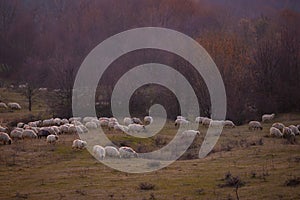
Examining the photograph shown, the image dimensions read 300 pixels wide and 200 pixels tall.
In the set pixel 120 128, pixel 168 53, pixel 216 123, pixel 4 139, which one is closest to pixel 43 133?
pixel 4 139

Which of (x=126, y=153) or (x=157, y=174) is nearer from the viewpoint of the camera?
(x=157, y=174)

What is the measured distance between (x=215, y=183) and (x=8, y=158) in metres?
8.39

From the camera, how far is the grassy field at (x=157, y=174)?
12539mm

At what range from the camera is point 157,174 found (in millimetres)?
15180

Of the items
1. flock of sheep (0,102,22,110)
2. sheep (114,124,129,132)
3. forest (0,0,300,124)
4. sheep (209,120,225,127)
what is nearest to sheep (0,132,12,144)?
sheep (114,124,129,132)

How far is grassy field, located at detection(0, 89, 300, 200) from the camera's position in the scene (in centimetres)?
1254

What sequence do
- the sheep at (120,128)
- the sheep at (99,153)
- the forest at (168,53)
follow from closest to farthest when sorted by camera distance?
the sheep at (99,153), the sheep at (120,128), the forest at (168,53)

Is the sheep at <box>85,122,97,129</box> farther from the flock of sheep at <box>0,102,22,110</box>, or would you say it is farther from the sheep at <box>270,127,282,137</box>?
the flock of sheep at <box>0,102,22,110</box>

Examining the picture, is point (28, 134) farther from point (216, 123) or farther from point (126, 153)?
point (216, 123)

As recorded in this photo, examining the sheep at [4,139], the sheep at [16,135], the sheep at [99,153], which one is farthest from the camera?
the sheep at [16,135]

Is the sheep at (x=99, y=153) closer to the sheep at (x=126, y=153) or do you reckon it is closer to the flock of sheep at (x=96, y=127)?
the flock of sheep at (x=96, y=127)

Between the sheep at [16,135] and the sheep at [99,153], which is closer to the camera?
the sheep at [99,153]

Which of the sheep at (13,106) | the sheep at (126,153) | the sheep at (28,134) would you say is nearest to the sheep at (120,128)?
the sheep at (28,134)

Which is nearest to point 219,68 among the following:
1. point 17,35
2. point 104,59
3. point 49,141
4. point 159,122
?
point 159,122
